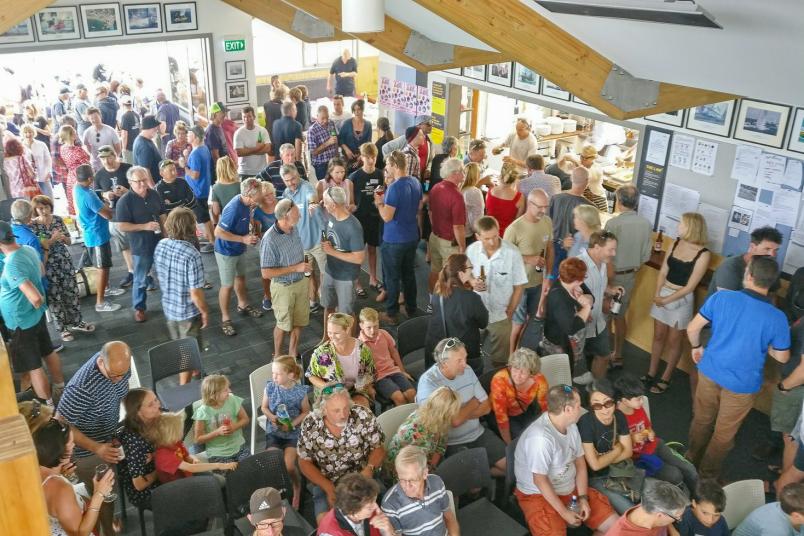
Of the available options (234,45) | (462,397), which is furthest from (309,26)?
(462,397)

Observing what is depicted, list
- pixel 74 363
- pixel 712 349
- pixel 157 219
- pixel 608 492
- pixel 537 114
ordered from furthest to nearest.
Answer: pixel 537 114, pixel 157 219, pixel 74 363, pixel 712 349, pixel 608 492

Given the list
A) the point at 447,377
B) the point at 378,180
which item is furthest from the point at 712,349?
the point at 378,180

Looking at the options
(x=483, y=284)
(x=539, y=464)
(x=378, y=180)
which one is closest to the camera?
(x=539, y=464)

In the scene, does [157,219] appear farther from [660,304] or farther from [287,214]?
[660,304]

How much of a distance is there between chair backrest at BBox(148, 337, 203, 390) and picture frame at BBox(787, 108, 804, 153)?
4957mm

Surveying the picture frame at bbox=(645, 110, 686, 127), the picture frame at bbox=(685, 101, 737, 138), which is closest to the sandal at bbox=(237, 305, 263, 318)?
the picture frame at bbox=(645, 110, 686, 127)

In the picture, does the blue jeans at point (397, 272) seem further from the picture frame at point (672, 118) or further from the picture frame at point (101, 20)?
the picture frame at point (101, 20)

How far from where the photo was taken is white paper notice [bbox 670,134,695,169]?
6.36 meters

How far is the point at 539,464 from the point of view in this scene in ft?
13.3

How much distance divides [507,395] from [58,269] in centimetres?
425

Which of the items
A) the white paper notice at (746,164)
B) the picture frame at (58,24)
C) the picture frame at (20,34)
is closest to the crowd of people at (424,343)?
the white paper notice at (746,164)

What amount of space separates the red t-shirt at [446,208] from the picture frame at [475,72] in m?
2.45

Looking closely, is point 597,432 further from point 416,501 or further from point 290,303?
point 290,303

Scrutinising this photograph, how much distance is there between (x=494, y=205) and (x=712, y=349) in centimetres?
290
